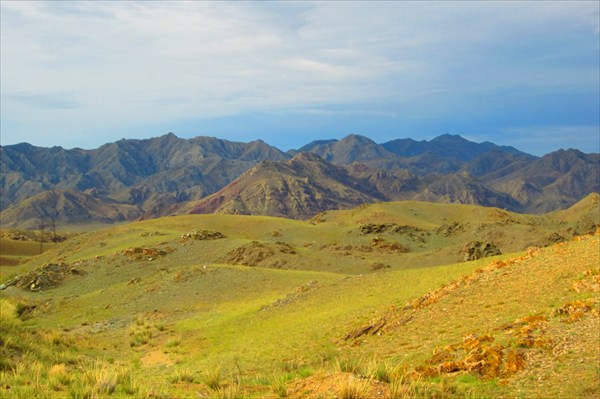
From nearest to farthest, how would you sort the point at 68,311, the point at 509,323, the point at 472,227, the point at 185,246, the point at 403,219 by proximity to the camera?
the point at 509,323, the point at 68,311, the point at 185,246, the point at 472,227, the point at 403,219

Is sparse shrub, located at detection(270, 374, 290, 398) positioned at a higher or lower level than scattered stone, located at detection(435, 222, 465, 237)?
higher

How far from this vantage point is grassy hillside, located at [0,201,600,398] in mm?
12180

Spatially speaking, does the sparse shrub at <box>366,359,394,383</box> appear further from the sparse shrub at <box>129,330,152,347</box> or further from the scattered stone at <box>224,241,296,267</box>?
the scattered stone at <box>224,241,296,267</box>

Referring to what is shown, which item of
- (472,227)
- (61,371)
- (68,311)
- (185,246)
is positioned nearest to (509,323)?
(61,371)

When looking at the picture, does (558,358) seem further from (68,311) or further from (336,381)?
(68,311)

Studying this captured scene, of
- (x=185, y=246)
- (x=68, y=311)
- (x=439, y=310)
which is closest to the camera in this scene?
(x=439, y=310)

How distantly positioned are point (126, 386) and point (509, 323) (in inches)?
444

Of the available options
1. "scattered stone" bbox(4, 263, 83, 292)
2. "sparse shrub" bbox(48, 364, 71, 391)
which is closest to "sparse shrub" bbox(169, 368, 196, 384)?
"sparse shrub" bbox(48, 364, 71, 391)

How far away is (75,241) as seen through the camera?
289ft

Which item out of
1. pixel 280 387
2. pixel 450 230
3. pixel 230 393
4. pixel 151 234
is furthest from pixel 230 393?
pixel 450 230

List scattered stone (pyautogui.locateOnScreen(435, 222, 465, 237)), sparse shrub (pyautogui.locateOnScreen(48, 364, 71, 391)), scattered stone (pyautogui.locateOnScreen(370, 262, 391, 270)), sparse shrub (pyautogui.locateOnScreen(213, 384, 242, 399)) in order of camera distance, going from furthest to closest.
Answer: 1. scattered stone (pyautogui.locateOnScreen(435, 222, 465, 237))
2. scattered stone (pyautogui.locateOnScreen(370, 262, 391, 270))
3. sparse shrub (pyautogui.locateOnScreen(48, 364, 71, 391))
4. sparse shrub (pyautogui.locateOnScreen(213, 384, 242, 399))

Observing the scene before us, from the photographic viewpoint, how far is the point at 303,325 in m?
25.1

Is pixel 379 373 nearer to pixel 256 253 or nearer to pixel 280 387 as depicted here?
pixel 280 387

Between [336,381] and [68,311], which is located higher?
[336,381]
